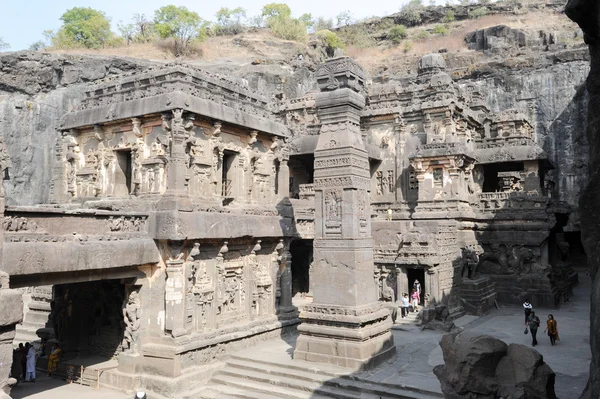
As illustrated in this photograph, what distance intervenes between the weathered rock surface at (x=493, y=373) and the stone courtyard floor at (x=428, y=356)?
2.60 meters

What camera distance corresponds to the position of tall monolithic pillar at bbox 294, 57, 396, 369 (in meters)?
11.2

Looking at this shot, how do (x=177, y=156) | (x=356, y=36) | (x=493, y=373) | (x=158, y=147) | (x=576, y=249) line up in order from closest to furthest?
(x=493, y=373)
(x=177, y=156)
(x=158, y=147)
(x=576, y=249)
(x=356, y=36)

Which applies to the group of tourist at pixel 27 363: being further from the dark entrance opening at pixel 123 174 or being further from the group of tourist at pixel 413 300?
the group of tourist at pixel 413 300

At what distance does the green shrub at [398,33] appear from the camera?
60.5 meters

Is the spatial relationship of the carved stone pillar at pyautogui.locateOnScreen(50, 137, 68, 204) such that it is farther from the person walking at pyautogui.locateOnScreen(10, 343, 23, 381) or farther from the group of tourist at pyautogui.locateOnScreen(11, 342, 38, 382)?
the person walking at pyautogui.locateOnScreen(10, 343, 23, 381)

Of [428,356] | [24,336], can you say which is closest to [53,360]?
[24,336]

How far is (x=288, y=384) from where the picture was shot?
36.1ft

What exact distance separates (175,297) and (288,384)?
352 centimetres

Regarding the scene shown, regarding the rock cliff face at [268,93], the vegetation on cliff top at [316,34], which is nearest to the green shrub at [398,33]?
the vegetation on cliff top at [316,34]

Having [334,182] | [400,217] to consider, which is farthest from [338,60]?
[400,217]

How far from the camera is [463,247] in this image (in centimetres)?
2062

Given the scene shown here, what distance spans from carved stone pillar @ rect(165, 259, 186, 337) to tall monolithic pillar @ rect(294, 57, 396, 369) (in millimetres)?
3001

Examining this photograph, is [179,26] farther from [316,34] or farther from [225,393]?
[225,393]

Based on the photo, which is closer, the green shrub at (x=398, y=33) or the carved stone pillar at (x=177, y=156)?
the carved stone pillar at (x=177, y=156)
